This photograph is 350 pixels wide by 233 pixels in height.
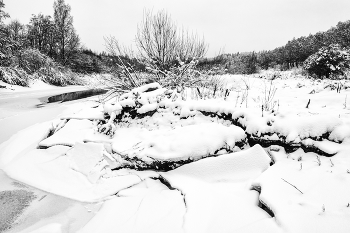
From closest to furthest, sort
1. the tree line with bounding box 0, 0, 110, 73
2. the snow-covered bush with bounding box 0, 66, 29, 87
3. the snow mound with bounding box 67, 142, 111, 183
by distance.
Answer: the snow mound with bounding box 67, 142, 111, 183 → the snow-covered bush with bounding box 0, 66, 29, 87 → the tree line with bounding box 0, 0, 110, 73

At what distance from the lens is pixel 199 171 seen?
213 cm

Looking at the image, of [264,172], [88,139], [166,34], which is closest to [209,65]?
[166,34]

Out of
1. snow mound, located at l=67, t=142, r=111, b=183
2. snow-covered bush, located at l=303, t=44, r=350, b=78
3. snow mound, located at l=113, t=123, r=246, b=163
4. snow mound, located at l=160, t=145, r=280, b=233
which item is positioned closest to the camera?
snow mound, located at l=160, t=145, r=280, b=233

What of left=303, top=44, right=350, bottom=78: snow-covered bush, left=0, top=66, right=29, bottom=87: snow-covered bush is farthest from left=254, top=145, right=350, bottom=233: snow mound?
left=0, top=66, right=29, bottom=87: snow-covered bush

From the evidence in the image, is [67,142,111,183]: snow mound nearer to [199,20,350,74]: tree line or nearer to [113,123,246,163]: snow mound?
[113,123,246,163]: snow mound

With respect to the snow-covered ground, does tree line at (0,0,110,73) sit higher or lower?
higher

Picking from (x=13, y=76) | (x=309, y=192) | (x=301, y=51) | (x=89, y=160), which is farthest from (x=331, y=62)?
(x=13, y=76)

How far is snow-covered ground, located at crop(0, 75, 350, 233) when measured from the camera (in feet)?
4.67

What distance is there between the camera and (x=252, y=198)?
162 cm

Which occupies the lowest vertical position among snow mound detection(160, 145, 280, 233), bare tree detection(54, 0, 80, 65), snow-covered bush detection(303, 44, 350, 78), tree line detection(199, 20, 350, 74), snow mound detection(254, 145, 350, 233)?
snow mound detection(160, 145, 280, 233)

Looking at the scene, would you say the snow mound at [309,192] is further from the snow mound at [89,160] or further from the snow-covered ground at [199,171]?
the snow mound at [89,160]

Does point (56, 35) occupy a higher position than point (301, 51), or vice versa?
point (56, 35)

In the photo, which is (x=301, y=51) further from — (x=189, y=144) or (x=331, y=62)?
(x=189, y=144)

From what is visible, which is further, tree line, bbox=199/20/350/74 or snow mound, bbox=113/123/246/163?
tree line, bbox=199/20/350/74
